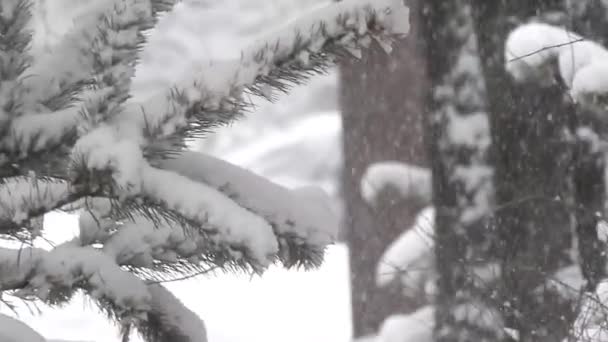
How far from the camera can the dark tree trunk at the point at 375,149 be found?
121 inches

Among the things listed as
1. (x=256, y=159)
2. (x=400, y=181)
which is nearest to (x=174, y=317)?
(x=400, y=181)

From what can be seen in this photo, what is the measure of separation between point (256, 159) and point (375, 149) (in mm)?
4244

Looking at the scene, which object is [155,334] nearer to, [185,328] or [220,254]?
[185,328]

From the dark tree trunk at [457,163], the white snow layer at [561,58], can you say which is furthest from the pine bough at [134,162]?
the dark tree trunk at [457,163]

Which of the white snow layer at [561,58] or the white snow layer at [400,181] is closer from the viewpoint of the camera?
the white snow layer at [561,58]

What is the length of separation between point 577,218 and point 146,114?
1752 mm

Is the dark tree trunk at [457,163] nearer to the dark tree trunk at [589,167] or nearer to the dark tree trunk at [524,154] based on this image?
the dark tree trunk at [524,154]

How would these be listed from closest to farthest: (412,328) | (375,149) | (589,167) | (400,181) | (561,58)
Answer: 1. (561,58)
2. (589,167)
3. (412,328)
4. (400,181)
5. (375,149)

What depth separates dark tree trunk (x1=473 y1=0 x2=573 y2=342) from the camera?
7.82 feet

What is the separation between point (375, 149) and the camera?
3271mm

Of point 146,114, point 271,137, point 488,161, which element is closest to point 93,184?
point 146,114

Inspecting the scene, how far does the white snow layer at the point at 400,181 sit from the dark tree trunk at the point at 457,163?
17cm

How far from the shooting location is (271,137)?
780cm

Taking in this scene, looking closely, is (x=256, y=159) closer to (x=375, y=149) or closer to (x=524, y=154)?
(x=375, y=149)
